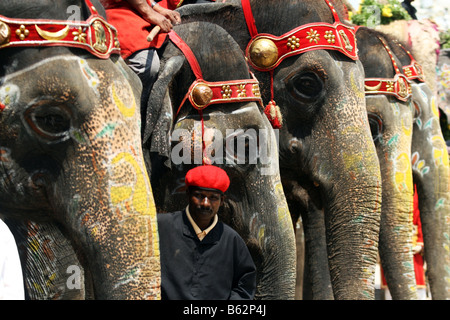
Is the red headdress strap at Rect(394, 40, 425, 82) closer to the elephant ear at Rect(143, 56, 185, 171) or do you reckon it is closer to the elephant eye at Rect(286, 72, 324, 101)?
the elephant eye at Rect(286, 72, 324, 101)

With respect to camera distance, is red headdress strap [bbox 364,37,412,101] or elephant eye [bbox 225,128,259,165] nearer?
elephant eye [bbox 225,128,259,165]

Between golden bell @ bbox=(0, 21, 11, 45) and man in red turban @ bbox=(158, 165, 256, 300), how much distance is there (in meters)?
0.89

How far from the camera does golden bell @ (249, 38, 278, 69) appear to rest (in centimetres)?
464

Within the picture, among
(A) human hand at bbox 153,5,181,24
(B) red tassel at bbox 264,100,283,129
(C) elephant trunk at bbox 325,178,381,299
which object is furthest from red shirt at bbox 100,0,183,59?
(C) elephant trunk at bbox 325,178,381,299

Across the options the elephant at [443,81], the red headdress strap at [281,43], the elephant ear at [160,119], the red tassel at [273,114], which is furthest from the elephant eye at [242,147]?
the elephant at [443,81]

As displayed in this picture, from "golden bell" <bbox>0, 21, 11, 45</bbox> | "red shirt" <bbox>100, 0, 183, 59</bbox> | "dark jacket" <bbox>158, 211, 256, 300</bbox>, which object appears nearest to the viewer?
"golden bell" <bbox>0, 21, 11, 45</bbox>

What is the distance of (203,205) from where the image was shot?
3.33 meters

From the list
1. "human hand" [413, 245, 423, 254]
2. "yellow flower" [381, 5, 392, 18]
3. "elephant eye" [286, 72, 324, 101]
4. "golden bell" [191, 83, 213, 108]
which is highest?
"yellow flower" [381, 5, 392, 18]

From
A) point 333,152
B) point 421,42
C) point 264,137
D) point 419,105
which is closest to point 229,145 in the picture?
point 264,137

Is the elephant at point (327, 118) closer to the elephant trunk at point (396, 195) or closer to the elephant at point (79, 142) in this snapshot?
the elephant trunk at point (396, 195)

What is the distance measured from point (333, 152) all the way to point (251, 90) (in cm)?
79

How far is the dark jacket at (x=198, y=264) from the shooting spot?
325cm

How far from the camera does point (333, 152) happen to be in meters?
4.70

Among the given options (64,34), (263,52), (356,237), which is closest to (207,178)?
(64,34)
